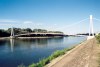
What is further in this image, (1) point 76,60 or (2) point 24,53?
(2) point 24,53

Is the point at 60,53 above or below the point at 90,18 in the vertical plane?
below

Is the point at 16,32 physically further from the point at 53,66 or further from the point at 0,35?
the point at 53,66

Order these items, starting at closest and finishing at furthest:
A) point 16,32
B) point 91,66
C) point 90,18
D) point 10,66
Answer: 1. point 91,66
2. point 10,66
3. point 90,18
4. point 16,32

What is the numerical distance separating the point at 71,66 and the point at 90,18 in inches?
2151

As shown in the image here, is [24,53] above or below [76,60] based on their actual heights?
below

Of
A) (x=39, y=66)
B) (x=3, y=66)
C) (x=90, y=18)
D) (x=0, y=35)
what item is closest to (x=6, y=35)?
(x=0, y=35)

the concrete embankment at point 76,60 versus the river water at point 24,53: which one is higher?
the concrete embankment at point 76,60

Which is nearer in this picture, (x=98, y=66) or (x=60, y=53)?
(x=98, y=66)

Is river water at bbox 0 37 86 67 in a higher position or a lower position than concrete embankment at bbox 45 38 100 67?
lower

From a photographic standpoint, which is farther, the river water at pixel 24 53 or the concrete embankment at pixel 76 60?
the river water at pixel 24 53

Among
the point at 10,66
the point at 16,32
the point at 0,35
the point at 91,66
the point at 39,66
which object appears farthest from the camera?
the point at 16,32

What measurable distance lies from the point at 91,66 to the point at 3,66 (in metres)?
9.45

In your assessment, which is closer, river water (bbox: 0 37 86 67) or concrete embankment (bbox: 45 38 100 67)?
concrete embankment (bbox: 45 38 100 67)

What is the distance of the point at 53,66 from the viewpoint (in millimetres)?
10539
